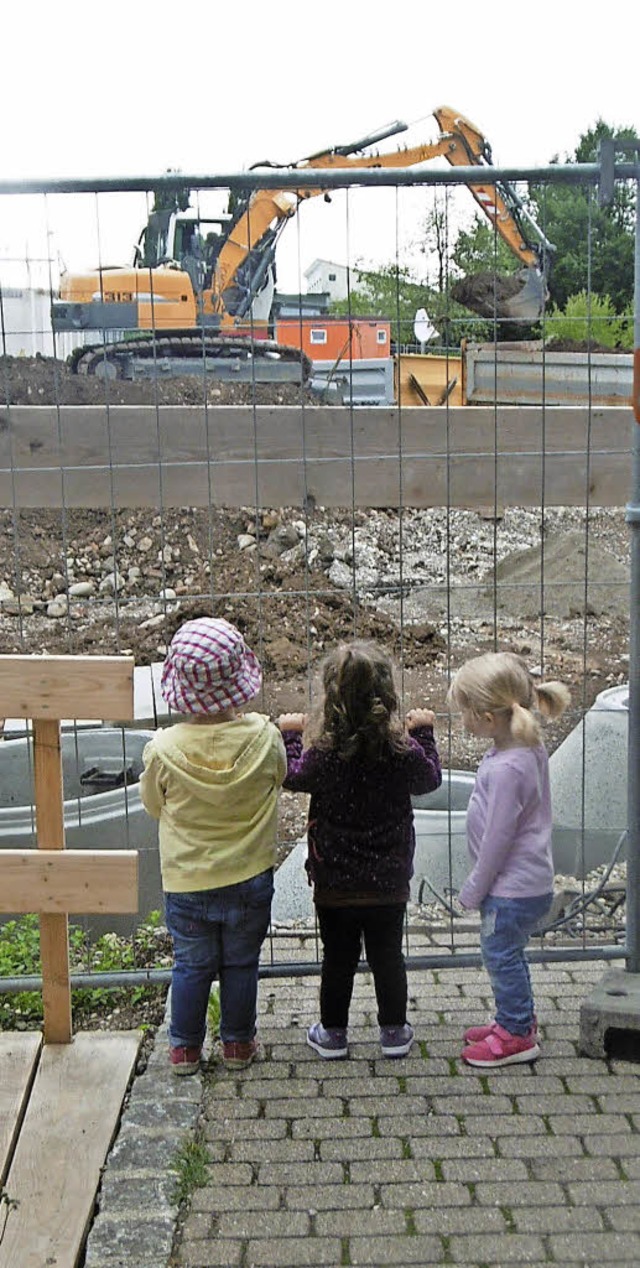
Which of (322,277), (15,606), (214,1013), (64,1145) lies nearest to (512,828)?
(214,1013)

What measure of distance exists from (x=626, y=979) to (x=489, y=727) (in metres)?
0.92

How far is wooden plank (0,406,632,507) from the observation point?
406 centimetres

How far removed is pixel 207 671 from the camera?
10.8ft

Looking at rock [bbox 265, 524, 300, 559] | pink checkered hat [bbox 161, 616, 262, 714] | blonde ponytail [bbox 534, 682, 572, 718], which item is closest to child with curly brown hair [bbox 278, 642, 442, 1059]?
pink checkered hat [bbox 161, 616, 262, 714]

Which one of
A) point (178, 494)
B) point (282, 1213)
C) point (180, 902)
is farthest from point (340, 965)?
point (178, 494)

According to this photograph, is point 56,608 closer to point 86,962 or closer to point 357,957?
point 86,962

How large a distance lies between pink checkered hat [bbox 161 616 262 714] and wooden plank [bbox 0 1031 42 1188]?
1163 millimetres

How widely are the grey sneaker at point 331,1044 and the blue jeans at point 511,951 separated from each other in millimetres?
454

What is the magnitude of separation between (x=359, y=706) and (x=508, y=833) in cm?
55

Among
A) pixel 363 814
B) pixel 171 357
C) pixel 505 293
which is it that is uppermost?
pixel 505 293

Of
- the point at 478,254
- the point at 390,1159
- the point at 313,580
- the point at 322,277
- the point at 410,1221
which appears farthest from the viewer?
the point at 322,277

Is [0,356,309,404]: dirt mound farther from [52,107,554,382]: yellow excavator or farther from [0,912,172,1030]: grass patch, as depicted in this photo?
[0,912,172,1030]: grass patch

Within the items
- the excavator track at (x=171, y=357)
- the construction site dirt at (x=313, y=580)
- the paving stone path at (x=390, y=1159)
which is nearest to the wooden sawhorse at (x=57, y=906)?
the paving stone path at (x=390, y=1159)

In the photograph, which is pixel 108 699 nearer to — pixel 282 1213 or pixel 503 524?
pixel 282 1213
